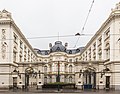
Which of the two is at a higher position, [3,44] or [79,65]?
[3,44]

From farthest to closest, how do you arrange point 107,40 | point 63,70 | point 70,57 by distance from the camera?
1. point 70,57
2. point 63,70
3. point 107,40

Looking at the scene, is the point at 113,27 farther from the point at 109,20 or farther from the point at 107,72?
the point at 107,72

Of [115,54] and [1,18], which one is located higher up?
[1,18]

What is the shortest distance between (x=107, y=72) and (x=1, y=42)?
2125cm

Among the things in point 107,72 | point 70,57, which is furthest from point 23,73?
point 70,57

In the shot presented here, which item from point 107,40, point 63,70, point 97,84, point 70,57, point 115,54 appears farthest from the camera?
point 70,57

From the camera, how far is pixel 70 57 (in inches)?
4764

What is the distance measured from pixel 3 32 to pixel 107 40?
20887 mm

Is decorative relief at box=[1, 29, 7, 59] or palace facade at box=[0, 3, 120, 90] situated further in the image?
decorative relief at box=[1, 29, 7, 59]

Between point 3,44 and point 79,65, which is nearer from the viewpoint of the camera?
point 79,65

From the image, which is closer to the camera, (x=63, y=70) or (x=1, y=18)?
(x=1, y=18)

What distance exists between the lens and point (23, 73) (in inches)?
1857

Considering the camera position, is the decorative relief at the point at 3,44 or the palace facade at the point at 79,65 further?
the decorative relief at the point at 3,44

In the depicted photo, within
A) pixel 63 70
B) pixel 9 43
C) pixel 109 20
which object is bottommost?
pixel 63 70
